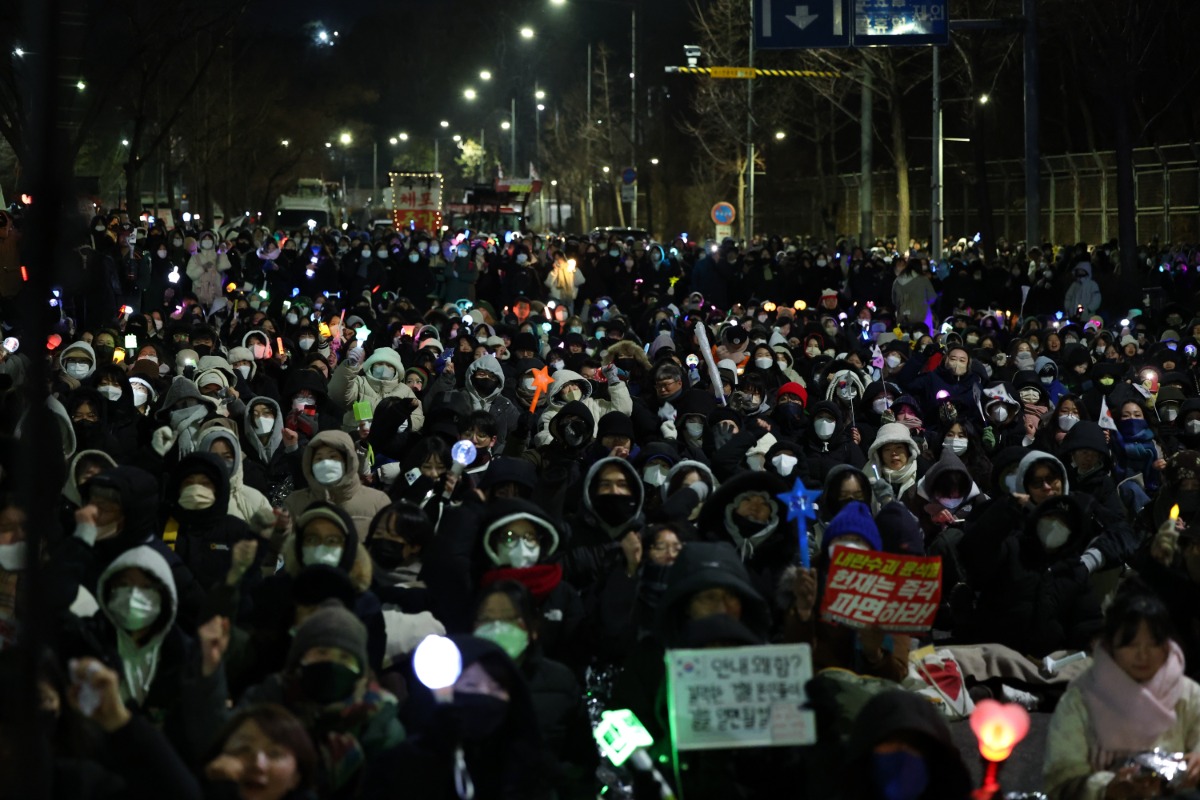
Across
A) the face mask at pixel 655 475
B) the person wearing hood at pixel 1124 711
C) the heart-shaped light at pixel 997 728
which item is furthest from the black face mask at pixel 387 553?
the heart-shaped light at pixel 997 728

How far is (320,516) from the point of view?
284 inches

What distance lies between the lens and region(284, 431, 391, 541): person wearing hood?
9391mm

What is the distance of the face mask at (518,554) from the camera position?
24.1 feet

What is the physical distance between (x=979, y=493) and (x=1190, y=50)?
38601 millimetres

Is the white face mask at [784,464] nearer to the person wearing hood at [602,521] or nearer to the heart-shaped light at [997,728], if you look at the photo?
the person wearing hood at [602,521]

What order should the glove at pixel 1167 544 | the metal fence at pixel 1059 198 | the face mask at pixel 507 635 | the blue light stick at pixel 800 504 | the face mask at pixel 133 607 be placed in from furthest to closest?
the metal fence at pixel 1059 198 → the blue light stick at pixel 800 504 → the glove at pixel 1167 544 → the face mask at pixel 133 607 → the face mask at pixel 507 635

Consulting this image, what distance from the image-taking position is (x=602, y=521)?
338 inches

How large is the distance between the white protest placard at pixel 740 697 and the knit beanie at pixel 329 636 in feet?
3.22

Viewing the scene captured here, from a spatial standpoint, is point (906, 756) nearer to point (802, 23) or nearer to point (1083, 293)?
point (1083, 293)

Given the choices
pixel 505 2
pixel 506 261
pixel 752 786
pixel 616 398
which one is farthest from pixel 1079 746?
pixel 505 2

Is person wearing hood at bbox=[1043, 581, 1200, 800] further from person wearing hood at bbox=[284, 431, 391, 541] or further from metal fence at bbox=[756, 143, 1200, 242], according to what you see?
metal fence at bbox=[756, 143, 1200, 242]

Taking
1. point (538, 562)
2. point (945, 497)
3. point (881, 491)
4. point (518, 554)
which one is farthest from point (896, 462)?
point (518, 554)

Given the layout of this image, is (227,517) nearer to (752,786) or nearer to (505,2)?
(752,786)

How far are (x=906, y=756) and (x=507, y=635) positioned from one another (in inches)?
58.4
